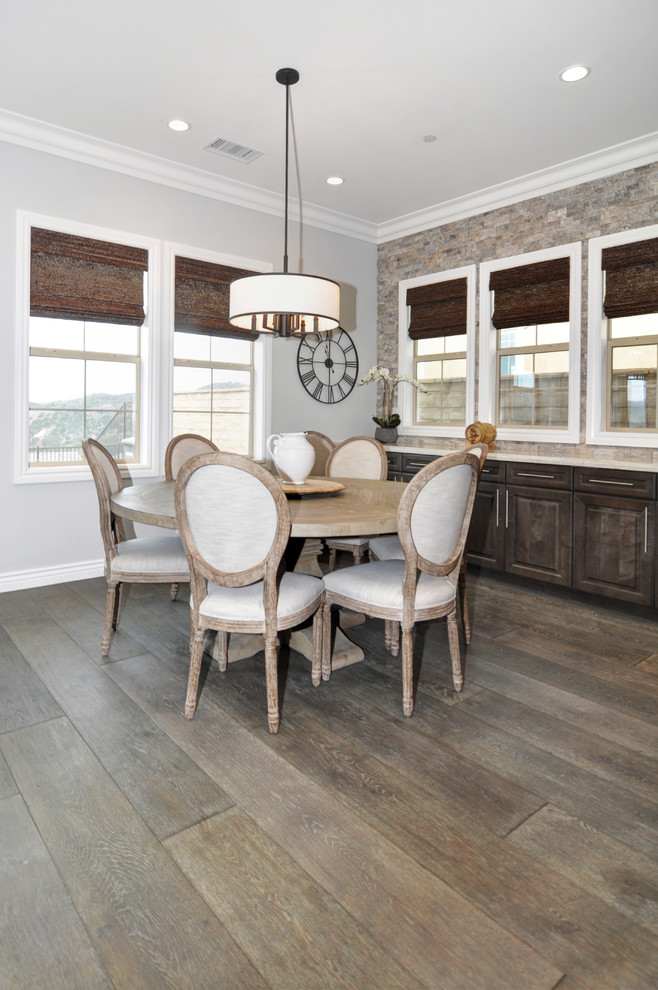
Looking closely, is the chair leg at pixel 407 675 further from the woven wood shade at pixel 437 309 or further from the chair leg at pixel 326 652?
the woven wood shade at pixel 437 309

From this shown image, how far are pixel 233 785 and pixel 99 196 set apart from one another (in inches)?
153

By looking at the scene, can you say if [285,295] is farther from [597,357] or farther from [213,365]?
[597,357]

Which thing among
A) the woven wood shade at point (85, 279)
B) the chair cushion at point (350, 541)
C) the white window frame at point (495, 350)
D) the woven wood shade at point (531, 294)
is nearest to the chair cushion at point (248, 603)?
the chair cushion at point (350, 541)

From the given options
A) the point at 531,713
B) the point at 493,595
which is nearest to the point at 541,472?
the point at 493,595

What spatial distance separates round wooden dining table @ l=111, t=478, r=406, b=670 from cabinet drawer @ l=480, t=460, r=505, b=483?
119cm

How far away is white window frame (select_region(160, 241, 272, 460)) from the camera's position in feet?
14.9

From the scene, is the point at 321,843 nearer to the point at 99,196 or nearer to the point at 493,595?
the point at 493,595

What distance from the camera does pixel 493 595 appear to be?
4.13 metres

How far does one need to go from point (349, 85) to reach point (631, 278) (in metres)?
2.17

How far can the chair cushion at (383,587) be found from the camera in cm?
246

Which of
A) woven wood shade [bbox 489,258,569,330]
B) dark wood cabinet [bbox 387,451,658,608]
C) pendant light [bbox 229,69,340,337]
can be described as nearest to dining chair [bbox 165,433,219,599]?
pendant light [bbox 229,69,340,337]

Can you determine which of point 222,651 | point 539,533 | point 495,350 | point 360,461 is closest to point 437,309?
point 495,350

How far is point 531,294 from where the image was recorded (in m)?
4.66

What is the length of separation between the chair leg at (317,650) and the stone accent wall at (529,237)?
8.70 ft
